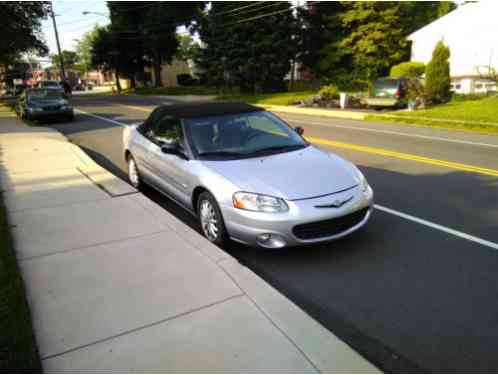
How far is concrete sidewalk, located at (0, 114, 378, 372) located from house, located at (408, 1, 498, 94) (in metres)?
28.4

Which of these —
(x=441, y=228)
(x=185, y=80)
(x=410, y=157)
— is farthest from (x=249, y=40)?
(x=441, y=228)

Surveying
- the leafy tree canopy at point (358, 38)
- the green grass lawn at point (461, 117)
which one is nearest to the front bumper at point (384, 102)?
the green grass lawn at point (461, 117)

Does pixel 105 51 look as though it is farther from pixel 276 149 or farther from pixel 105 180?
pixel 276 149

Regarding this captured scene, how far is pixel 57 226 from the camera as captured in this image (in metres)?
5.25

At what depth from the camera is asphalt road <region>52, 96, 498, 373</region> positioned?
3076mm

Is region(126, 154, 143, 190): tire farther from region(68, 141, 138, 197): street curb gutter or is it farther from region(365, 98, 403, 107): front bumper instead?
region(365, 98, 403, 107): front bumper

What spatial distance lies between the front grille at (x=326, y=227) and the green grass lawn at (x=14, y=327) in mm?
2449

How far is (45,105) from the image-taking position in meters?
18.5

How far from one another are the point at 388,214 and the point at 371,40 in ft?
115

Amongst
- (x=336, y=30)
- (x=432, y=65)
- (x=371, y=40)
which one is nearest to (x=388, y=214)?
(x=432, y=65)

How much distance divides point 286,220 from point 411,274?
4.41ft

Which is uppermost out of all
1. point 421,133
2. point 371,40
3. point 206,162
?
point 371,40

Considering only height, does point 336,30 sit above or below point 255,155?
above

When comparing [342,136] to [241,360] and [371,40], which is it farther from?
[371,40]
